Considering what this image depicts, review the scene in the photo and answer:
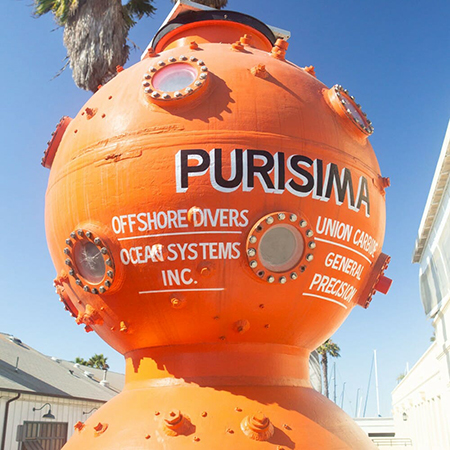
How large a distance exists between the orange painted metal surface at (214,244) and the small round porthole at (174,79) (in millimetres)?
15

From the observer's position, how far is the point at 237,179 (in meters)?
4.64

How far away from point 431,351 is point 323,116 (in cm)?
1205

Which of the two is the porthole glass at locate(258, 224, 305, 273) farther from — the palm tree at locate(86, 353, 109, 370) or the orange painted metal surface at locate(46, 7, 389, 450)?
the palm tree at locate(86, 353, 109, 370)

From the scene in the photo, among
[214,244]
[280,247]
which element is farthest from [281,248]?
[214,244]

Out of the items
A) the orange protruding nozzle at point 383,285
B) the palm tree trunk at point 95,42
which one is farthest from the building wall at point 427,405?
the palm tree trunk at point 95,42

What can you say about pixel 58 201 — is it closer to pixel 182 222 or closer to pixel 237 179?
pixel 182 222

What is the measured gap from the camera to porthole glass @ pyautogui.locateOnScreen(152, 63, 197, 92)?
5.00m

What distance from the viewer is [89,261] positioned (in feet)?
16.4

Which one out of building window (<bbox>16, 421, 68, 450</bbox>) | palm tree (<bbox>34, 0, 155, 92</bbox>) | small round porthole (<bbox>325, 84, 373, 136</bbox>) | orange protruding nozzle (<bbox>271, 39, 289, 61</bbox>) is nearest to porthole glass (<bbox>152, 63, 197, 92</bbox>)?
orange protruding nozzle (<bbox>271, 39, 289, 61</bbox>)

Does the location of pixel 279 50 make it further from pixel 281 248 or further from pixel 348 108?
pixel 281 248

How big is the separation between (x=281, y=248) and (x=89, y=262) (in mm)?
1845

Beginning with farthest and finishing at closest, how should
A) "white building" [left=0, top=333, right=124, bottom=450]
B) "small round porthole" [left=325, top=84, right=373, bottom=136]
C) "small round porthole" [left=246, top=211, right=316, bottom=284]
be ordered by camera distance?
"white building" [left=0, top=333, right=124, bottom=450] < "small round porthole" [left=325, top=84, right=373, bottom=136] < "small round porthole" [left=246, top=211, right=316, bottom=284]

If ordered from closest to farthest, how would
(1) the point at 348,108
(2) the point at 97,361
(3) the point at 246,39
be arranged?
(1) the point at 348,108
(3) the point at 246,39
(2) the point at 97,361

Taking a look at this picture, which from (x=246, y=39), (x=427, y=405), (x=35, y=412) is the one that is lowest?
(x=35, y=412)
